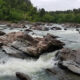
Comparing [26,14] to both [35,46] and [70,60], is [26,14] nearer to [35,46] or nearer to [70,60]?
[35,46]

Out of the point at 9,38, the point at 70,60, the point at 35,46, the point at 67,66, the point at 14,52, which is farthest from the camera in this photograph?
the point at 9,38

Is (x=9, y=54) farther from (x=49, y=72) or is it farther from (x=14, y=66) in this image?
(x=49, y=72)

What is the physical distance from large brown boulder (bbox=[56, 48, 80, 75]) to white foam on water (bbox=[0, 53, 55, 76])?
1107mm

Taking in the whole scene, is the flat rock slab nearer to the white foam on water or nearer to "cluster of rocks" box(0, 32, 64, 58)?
"cluster of rocks" box(0, 32, 64, 58)

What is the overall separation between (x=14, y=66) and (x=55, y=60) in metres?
4.46

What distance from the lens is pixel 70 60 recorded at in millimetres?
18906

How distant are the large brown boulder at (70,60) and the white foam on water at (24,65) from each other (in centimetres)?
111

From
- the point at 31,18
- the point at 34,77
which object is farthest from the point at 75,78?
the point at 31,18

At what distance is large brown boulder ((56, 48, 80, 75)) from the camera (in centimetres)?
1755

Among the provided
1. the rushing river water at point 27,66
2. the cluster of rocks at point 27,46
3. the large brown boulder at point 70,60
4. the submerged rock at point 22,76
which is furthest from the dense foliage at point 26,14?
the submerged rock at point 22,76

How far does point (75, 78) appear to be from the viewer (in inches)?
636

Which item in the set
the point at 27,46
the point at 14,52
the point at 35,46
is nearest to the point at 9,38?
the point at 27,46

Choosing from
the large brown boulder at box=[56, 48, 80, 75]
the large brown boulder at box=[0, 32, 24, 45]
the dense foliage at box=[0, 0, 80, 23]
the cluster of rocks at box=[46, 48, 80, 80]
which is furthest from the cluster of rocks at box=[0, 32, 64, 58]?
the dense foliage at box=[0, 0, 80, 23]

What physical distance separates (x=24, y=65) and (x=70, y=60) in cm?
435
